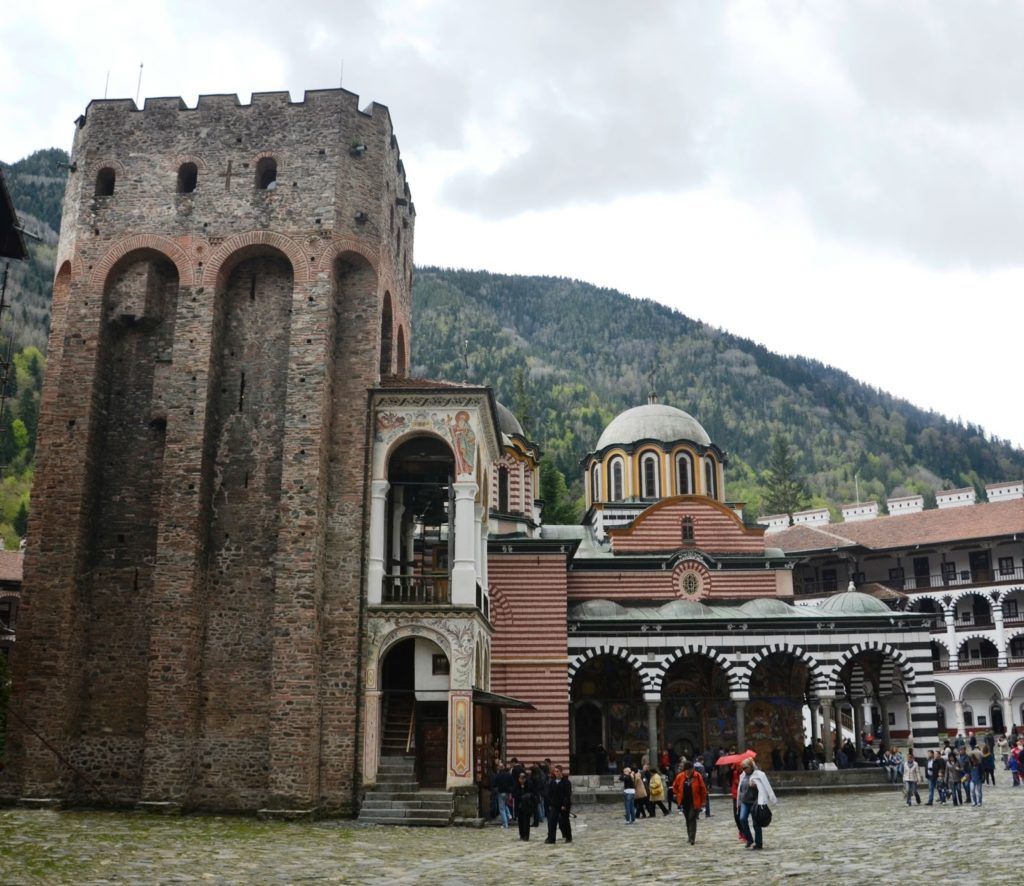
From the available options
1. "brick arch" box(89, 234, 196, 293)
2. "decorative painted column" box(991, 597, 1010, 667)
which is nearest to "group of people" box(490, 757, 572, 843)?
"brick arch" box(89, 234, 196, 293)

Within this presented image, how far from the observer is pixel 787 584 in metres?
34.4

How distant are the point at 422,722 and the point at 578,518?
52833 millimetres

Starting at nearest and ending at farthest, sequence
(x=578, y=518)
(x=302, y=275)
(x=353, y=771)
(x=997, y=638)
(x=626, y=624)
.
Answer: (x=353, y=771) < (x=302, y=275) < (x=626, y=624) < (x=997, y=638) < (x=578, y=518)

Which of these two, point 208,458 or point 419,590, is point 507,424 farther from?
point 208,458

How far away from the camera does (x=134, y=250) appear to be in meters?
22.7

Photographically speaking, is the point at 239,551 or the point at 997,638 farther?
the point at 997,638

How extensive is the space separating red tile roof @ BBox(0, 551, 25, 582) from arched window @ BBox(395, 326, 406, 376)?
72.5 feet

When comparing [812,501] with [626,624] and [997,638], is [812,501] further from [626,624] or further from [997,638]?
[626,624]

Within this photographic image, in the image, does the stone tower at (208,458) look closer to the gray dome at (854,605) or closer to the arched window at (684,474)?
the gray dome at (854,605)

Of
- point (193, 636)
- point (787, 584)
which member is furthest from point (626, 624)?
point (193, 636)

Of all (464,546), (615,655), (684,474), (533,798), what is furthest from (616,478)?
(533,798)

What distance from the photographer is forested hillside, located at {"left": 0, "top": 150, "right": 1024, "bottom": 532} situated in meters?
109

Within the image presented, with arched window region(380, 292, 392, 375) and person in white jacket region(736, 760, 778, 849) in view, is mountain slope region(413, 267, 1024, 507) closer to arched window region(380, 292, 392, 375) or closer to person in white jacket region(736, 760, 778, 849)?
arched window region(380, 292, 392, 375)

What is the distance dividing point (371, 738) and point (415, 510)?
285 inches
